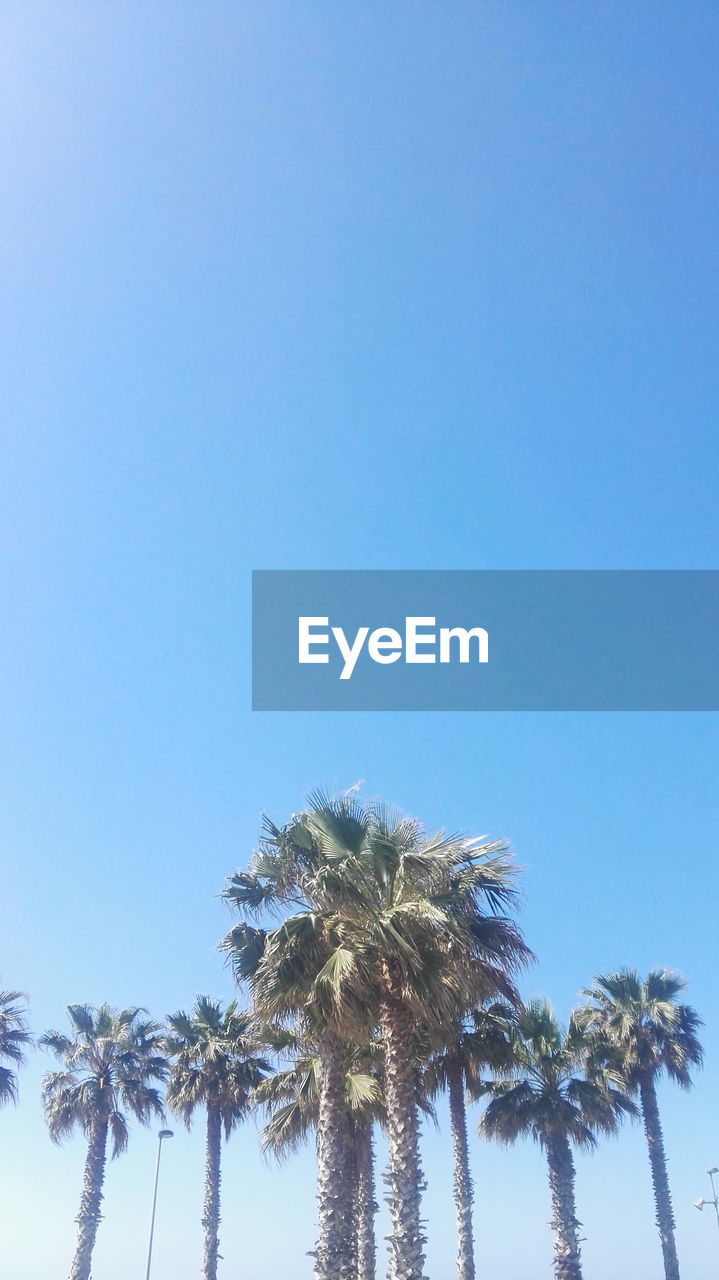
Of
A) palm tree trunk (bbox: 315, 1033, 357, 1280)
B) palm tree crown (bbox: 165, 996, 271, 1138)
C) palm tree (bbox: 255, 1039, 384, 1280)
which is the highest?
palm tree crown (bbox: 165, 996, 271, 1138)

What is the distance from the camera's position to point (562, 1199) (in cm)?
2572

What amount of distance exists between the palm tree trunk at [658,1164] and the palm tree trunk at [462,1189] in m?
8.12

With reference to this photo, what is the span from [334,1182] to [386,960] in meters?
4.27

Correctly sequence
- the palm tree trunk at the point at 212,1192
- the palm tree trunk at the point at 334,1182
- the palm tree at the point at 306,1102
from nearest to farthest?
1. the palm tree trunk at the point at 334,1182
2. the palm tree at the point at 306,1102
3. the palm tree trunk at the point at 212,1192

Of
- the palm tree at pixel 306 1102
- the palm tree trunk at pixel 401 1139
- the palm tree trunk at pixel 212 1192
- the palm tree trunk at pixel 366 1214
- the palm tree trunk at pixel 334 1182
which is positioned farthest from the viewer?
the palm tree trunk at pixel 212 1192

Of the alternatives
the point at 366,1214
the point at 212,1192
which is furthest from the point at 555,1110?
the point at 212,1192

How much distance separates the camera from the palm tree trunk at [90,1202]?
27734mm

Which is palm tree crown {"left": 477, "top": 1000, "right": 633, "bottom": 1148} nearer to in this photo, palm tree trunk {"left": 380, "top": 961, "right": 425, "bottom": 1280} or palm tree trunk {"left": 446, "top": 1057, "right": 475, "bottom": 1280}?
palm tree trunk {"left": 446, "top": 1057, "right": 475, "bottom": 1280}

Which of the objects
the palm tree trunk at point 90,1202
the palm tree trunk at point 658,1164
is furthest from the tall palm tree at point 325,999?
the palm tree trunk at point 658,1164

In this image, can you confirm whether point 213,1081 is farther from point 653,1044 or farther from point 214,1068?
point 653,1044

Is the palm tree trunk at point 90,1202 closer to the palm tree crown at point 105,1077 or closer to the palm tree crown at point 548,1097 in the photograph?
the palm tree crown at point 105,1077

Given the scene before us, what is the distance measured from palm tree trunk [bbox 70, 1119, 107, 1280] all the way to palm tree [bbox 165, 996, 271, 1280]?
2.98m

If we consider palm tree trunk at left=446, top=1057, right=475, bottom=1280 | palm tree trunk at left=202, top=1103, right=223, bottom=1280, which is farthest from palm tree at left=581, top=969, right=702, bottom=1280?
palm tree trunk at left=202, top=1103, right=223, bottom=1280

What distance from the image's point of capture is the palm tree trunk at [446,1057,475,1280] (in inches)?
977
